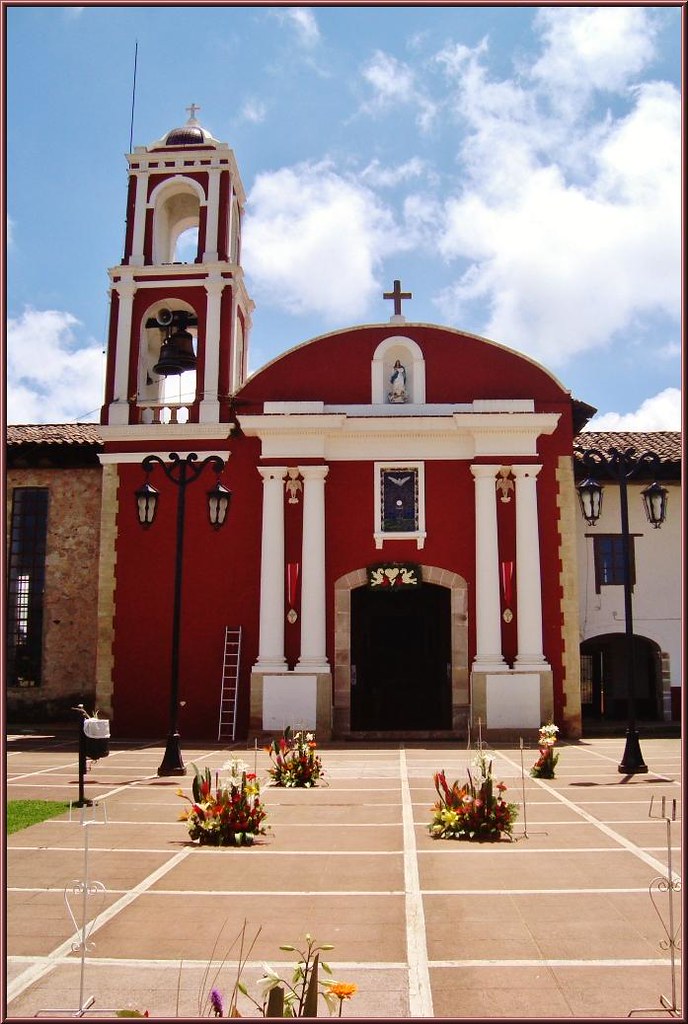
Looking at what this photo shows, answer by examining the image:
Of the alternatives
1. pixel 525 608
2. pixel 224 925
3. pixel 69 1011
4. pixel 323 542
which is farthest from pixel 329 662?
pixel 69 1011

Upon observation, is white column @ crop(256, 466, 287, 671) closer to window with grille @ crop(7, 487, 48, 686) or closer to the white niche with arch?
the white niche with arch

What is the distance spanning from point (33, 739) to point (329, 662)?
22.1ft

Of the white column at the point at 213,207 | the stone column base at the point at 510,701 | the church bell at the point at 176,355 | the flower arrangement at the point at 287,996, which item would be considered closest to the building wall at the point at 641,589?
the stone column base at the point at 510,701

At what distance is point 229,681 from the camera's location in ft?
63.3

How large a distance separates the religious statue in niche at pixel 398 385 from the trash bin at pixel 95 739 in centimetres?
1139

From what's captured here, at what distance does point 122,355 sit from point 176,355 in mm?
2753

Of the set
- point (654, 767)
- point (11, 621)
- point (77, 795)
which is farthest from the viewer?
point (11, 621)

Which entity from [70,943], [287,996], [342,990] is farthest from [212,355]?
[342,990]

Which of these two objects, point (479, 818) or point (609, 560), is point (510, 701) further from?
point (479, 818)

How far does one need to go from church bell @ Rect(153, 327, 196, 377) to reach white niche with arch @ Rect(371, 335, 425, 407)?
4.30 metres

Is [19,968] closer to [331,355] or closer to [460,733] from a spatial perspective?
[460,733]

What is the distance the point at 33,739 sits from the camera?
18984 mm

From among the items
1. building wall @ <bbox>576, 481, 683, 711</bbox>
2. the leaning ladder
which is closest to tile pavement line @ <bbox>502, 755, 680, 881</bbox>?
the leaning ladder

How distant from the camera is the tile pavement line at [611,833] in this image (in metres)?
7.71
